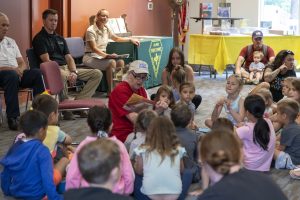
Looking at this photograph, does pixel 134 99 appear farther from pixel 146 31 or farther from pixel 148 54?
pixel 146 31

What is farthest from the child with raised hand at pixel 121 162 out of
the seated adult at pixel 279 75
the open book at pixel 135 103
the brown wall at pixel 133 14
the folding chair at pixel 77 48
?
the brown wall at pixel 133 14

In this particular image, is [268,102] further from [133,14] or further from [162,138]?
[133,14]

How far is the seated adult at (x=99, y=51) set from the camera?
8078 millimetres

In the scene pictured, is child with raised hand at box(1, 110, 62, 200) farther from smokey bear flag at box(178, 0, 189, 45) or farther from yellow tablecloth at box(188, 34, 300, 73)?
smokey bear flag at box(178, 0, 189, 45)

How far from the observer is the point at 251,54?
8859 mm

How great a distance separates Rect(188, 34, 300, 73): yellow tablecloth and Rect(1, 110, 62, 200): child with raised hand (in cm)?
667

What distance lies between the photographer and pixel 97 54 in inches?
319

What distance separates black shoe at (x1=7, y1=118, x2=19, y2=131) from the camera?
597 cm

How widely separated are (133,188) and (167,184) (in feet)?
0.87

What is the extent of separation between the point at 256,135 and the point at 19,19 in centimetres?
419

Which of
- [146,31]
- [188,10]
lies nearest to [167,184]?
[146,31]

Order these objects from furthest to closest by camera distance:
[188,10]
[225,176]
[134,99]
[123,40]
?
[188,10] → [123,40] → [134,99] → [225,176]

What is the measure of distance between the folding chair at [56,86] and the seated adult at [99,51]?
90.2 inches

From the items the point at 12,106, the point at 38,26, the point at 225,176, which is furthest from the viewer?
the point at 38,26
